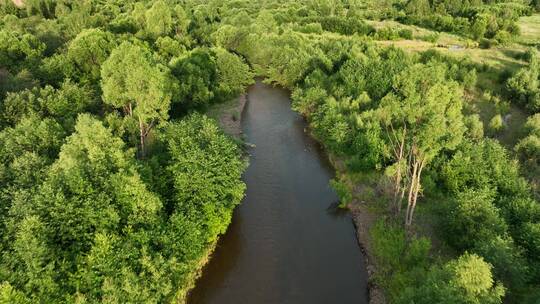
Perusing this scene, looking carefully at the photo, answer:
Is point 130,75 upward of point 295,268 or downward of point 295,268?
upward

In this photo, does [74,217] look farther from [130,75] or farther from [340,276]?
[340,276]

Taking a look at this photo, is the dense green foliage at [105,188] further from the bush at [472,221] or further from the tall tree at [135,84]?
the bush at [472,221]

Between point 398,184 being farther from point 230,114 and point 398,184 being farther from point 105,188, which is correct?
point 230,114

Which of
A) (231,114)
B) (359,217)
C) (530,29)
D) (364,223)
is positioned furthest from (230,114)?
(530,29)

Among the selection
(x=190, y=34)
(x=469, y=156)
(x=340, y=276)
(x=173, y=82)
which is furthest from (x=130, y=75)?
(x=190, y=34)

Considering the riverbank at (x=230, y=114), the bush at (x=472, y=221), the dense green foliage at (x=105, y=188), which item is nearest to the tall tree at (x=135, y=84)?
the dense green foliage at (x=105, y=188)

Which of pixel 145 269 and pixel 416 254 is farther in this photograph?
pixel 416 254
